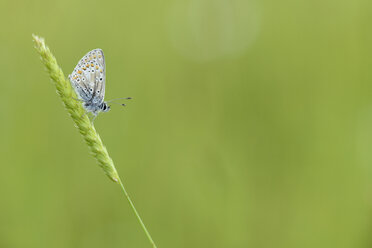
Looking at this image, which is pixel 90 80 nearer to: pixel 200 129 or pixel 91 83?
pixel 91 83

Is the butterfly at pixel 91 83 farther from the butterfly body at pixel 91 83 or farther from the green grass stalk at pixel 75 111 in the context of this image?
the green grass stalk at pixel 75 111

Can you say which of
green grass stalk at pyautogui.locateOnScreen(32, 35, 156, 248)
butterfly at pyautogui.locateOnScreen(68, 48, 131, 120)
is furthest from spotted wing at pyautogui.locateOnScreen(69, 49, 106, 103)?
green grass stalk at pyautogui.locateOnScreen(32, 35, 156, 248)

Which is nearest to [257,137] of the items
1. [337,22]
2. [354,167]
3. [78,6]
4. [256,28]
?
[354,167]

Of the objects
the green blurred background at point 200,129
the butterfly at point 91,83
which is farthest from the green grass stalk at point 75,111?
the green blurred background at point 200,129

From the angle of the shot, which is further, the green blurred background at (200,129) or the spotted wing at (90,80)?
the green blurred background at (200,129)

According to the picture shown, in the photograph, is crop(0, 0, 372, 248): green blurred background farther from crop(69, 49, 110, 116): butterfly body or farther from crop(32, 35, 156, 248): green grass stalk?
crop(32, 35, 156, 248): green grass stalk

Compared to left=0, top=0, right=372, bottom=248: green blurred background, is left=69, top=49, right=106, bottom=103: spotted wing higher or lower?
higher

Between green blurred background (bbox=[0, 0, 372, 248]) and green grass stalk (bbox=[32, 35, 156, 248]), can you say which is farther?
green blurred background (bbox=[0, 0, 372, 248])

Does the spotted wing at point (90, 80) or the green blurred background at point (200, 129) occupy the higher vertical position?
the spotted wing at point (90, 80)
